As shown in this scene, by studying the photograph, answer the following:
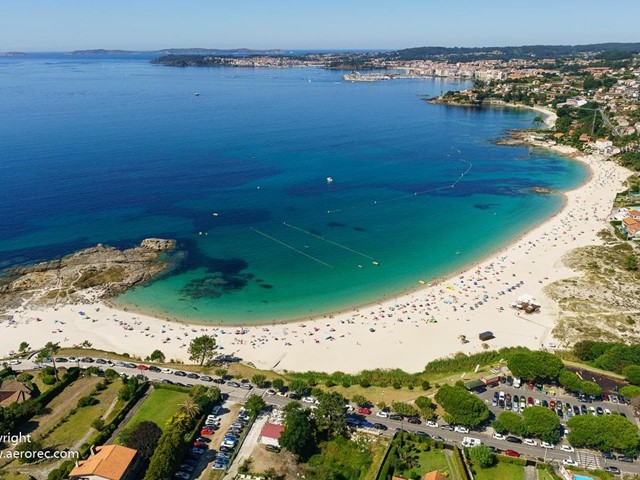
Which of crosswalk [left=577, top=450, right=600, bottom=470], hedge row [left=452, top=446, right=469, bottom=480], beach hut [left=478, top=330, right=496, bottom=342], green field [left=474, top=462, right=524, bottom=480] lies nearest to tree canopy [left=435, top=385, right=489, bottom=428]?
hedge row [left=452, top=446, right=469, bottom=480]

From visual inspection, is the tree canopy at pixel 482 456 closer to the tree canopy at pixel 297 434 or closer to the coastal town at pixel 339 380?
the coastal town at pixel 339 380

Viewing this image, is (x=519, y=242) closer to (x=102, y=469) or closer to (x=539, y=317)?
(x=539, y=317)

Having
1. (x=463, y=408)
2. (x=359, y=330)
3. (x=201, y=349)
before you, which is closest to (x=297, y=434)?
(x=463, y=408)

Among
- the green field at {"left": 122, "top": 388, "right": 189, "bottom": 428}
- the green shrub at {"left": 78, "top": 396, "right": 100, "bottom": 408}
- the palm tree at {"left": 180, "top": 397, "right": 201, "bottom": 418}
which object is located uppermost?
the palm tree at {"left": 180, "top": 397, "right": 201, "bottom": 418}

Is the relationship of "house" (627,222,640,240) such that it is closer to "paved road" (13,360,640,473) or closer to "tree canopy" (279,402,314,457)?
"paved road" (13,360,640,473)

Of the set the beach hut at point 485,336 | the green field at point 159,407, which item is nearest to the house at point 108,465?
the green field at point 159,407

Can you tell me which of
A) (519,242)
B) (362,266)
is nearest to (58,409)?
(362,266)
